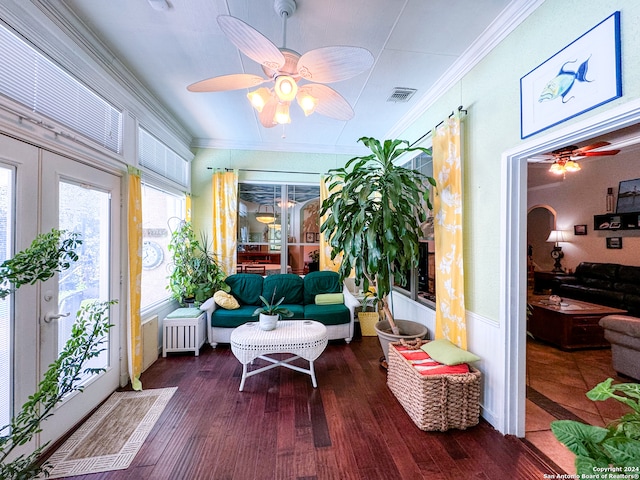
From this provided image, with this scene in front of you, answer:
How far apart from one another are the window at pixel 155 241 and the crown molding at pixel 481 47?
3377 mm

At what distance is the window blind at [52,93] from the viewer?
161cm

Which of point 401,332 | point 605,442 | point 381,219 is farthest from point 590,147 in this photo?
point 605,442

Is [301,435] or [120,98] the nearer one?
[301,435]

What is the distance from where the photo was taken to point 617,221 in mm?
5000

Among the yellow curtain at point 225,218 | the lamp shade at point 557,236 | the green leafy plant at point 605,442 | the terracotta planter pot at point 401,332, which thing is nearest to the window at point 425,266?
the terracotta planter pot at point 401,332

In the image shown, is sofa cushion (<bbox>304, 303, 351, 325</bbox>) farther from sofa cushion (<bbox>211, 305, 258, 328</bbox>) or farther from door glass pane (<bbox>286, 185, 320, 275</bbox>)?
door glass pane (<bbox>286, 185, 320, 275</bbox>)

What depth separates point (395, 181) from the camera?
8.68ft

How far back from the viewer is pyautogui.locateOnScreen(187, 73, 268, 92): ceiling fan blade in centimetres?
177

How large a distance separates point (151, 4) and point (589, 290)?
710 cm

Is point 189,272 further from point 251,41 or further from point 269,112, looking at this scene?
point 251,41

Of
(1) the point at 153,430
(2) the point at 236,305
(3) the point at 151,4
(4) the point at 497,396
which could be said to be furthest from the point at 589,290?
(3) the point at 151,4

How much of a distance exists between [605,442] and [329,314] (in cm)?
300

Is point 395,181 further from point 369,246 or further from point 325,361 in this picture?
point 325,361

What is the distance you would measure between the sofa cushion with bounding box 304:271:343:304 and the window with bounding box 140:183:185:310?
201 centimetres
